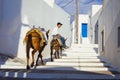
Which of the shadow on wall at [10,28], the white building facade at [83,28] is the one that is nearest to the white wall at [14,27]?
the shadow on wall at [10,28]

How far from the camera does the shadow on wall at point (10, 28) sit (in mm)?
13750

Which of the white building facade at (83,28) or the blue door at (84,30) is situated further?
the blue door at (84,30)

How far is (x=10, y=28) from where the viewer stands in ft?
45.4

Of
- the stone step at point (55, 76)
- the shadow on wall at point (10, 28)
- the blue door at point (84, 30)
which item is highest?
the blue door at point (84, 30)

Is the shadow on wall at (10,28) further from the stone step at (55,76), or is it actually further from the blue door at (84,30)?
the blue door at (84,30)

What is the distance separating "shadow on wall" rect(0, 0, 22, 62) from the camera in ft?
45.1

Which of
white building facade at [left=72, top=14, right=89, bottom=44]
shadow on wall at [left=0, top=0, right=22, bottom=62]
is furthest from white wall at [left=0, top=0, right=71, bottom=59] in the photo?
white building facade at [left=72, top=14, right=89, bottom=44]

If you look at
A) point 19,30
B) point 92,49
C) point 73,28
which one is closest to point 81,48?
point 92,49

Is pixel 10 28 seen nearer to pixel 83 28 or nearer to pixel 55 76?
pixel 55 76

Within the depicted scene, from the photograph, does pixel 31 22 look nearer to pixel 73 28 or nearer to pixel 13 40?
pixel 13 40

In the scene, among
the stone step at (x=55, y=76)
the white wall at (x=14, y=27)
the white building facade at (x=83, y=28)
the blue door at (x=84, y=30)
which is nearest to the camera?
the stone step at (x=55, y=76)

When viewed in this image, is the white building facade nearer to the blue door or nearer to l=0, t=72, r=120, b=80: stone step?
the blue door

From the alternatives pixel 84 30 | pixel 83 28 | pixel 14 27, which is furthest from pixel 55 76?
pixel 84 30

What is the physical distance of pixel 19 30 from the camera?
1389 centimetres
